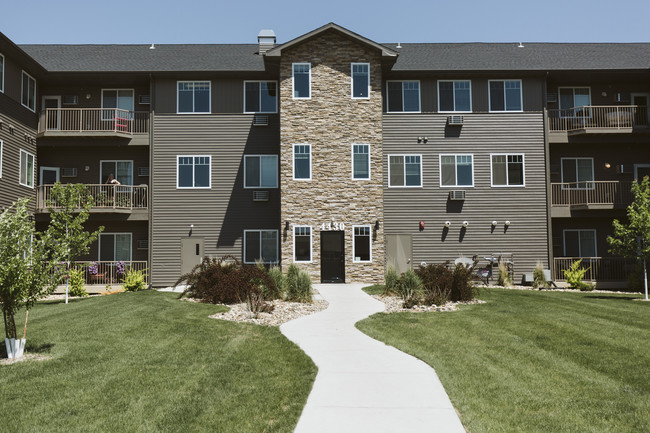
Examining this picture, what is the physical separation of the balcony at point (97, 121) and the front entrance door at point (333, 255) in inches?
370

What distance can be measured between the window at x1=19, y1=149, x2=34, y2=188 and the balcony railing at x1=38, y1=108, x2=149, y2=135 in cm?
165

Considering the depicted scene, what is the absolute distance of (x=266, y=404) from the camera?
18.6ft

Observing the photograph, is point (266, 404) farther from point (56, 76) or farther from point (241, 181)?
point (56, 76)

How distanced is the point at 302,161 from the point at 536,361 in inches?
585

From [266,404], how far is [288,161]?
16.1 meters

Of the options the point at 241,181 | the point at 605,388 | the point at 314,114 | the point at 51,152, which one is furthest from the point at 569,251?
the point at 51,152

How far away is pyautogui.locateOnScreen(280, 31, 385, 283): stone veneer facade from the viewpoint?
21.0m

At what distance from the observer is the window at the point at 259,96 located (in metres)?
23.0

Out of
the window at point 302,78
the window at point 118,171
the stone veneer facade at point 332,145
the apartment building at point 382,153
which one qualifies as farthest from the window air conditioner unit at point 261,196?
the window at point 118,171

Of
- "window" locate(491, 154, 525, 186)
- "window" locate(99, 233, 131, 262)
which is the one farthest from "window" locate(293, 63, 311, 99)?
"window" locate(99, 233, 131, 262)

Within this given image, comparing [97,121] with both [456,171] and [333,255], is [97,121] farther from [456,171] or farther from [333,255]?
[456,171]

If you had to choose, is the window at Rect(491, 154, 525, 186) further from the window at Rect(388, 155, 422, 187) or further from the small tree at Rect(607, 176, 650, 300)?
the small tree at Rect(607, 176, 650, 300)

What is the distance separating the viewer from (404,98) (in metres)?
23.0

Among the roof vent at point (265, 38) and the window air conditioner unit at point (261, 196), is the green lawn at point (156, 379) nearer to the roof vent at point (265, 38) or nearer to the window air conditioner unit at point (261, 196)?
the window air conditioner unit at point (261, 196)
